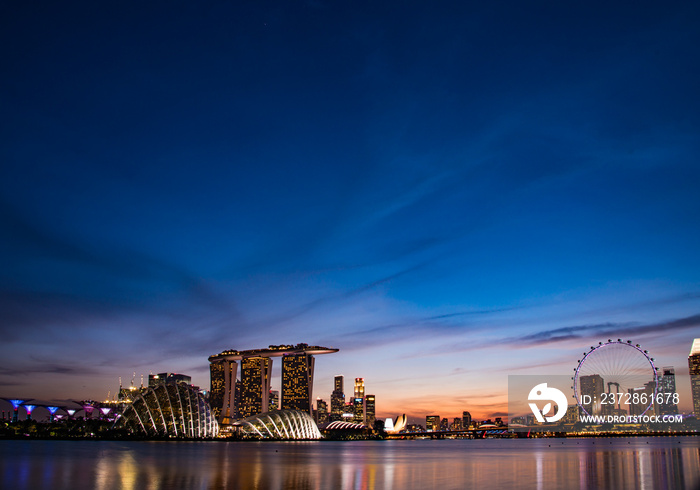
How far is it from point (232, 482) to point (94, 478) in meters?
10.6

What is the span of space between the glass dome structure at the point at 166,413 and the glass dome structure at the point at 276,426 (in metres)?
27.5

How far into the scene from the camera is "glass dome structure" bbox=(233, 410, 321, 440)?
173625 mm

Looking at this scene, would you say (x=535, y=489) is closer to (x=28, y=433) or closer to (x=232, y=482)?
(x=232, y=482)

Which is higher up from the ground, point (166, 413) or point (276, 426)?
point (166, 413)

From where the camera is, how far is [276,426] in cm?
17375

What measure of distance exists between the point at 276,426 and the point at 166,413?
138ft

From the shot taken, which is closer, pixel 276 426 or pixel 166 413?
pixel 166 413

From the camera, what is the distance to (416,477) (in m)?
45.5

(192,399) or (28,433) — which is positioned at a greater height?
(192,399)

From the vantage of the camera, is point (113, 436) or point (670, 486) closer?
point (670, 486)

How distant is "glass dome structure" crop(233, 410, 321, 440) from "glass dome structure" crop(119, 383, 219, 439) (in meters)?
→ 27.5

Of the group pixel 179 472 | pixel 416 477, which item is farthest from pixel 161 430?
pixel 416 477

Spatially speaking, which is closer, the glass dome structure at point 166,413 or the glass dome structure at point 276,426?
the glass dome structure at point 166,413

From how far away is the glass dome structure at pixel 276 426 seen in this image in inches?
6836
